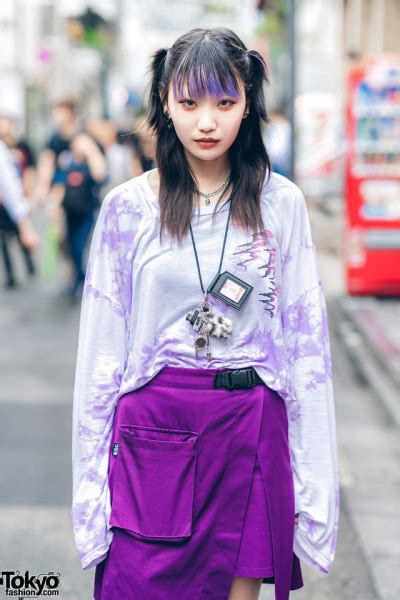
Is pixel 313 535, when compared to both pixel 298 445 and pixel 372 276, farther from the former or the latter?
pixel 372 276

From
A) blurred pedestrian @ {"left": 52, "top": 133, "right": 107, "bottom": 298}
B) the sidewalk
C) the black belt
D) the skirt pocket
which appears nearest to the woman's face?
the black belt

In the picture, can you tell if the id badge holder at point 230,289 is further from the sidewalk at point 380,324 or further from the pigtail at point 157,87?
the sidewalk at point 380,324

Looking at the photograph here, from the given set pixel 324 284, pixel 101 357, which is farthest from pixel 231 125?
pixel 324 284

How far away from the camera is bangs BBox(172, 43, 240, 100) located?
8.17 ft

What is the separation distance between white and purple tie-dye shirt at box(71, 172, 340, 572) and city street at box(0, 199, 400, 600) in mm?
1561

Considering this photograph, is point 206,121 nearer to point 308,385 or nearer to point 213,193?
point 213,193

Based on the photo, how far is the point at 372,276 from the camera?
10.7 m

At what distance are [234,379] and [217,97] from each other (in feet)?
2.01

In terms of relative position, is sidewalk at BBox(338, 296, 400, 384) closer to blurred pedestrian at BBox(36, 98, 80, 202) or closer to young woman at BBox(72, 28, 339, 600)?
blurred pedestrian at BBox(36, 98, 80, 202)

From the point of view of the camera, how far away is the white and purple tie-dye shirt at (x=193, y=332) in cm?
258

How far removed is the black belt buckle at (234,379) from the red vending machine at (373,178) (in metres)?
8.20

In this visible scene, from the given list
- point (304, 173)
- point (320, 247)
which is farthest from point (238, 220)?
point (304, 173)

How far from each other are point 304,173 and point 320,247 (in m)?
3.69

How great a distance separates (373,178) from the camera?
10789 mm
